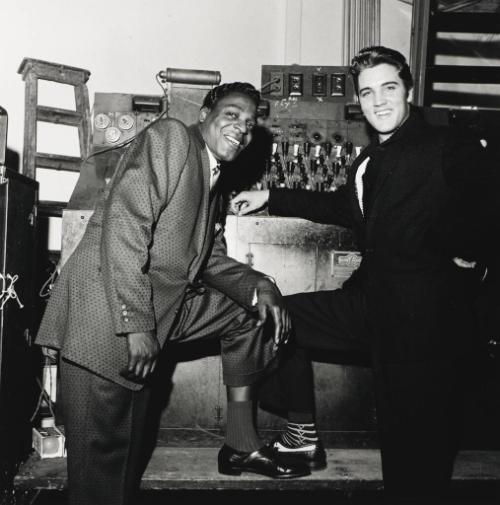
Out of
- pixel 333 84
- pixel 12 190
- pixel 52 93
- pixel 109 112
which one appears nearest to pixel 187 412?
pixel 12 190

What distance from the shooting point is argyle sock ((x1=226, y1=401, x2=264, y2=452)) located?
7.56ft

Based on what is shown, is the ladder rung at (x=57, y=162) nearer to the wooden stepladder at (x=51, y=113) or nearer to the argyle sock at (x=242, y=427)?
the wooden stepladder at (x=51, y=113)

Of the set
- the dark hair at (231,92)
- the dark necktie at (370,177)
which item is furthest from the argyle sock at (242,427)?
the dark hair at (231,92)

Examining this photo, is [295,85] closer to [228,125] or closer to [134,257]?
[228,125]

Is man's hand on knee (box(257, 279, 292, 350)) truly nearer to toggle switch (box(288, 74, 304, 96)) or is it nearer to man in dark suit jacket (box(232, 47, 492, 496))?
man in dark suit jacket (box(232, 47, 492, 496))

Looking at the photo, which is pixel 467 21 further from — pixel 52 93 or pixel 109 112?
pixel 52 93

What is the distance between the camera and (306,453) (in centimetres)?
248

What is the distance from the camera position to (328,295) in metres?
2.43

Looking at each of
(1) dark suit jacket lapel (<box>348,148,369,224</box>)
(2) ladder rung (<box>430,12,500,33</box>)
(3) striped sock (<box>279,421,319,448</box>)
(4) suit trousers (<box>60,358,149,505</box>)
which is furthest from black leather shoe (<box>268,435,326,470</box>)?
(2) ladder rung (<box>430,12,500,33</box>)

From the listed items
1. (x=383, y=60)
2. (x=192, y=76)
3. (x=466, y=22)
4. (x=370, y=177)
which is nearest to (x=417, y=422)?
(x=370, y=177)

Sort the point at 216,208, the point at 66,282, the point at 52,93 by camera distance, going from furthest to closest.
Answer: the point at 52,93
the point at 216,208
the point at 66,282

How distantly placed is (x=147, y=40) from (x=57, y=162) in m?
1.36

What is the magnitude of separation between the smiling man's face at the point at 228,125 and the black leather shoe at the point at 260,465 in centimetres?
136

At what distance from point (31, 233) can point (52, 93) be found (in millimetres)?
2052
